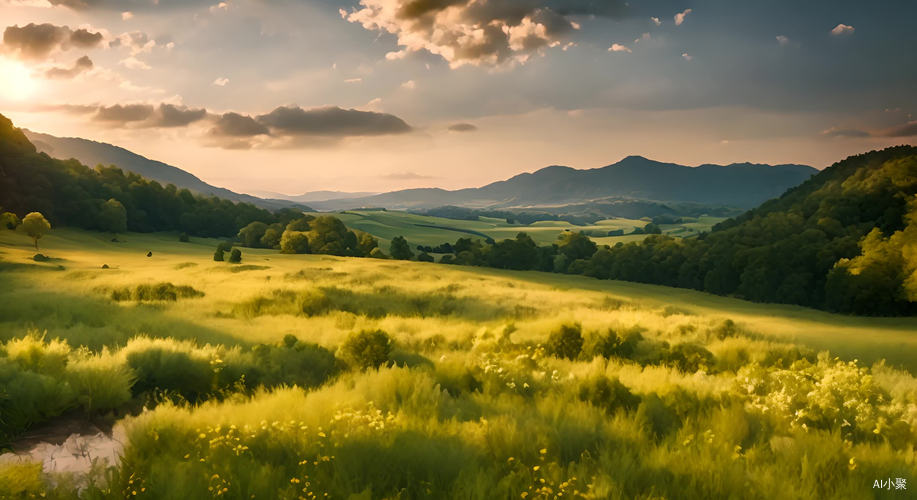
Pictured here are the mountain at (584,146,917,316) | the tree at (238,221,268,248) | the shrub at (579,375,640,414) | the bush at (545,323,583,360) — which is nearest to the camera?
the shrub at (579,375,640,414)

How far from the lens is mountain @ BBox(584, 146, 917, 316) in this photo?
54.3 metres

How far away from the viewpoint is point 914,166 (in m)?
83.8

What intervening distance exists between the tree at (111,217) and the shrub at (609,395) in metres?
106

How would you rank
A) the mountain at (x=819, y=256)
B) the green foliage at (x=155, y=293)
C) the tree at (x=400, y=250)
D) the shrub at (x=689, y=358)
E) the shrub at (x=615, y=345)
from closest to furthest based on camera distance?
the shrub at (x=689, y=358) → the shrub at (x=615, y=345) → the green foliage at (x=155, y=293) → the mountain at (x=819, y=256) → the tree at (x=400, y=250)

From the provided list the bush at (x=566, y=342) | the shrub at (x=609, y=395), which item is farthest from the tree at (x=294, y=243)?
the shrub at (x=609, y=395)

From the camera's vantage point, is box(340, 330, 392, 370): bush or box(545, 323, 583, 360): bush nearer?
box(340, 330, 392, 370): bush

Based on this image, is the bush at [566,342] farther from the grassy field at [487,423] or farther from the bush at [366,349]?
the bush at [366,349]

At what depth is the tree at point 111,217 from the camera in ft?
299

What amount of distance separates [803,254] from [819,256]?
2176 millimetres

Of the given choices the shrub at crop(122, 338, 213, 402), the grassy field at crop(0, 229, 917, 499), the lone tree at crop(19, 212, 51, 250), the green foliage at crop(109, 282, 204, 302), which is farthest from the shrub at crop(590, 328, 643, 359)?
the lone tree at crop(19, 212, 51, 250)

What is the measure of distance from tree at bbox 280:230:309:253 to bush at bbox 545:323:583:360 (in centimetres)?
8389

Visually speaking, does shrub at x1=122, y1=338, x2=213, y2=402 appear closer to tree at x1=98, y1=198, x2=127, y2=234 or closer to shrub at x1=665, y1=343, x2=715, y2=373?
shrub at x1=665, y1=343, x2=715, y2=373

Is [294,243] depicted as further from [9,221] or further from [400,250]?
[9,221]

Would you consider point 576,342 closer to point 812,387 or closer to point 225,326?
point 812,387
